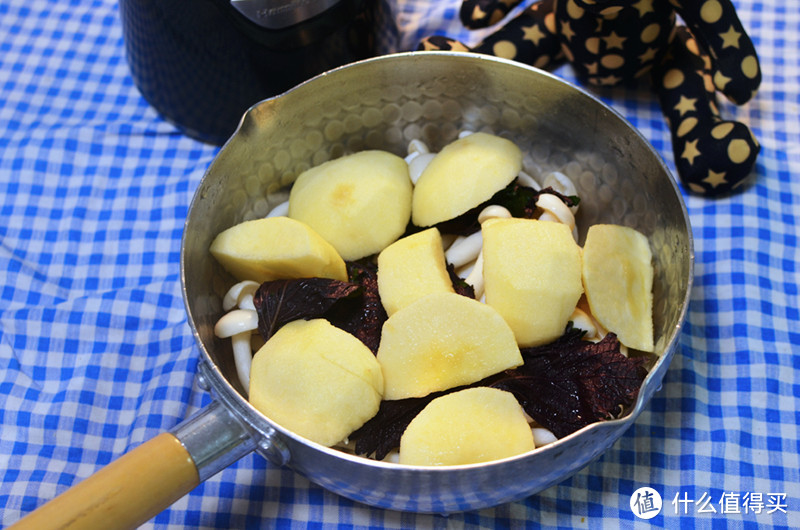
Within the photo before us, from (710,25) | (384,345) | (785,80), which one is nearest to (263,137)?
(384,345)

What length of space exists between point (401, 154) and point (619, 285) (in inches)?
10.5

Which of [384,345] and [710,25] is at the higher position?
[710,25]

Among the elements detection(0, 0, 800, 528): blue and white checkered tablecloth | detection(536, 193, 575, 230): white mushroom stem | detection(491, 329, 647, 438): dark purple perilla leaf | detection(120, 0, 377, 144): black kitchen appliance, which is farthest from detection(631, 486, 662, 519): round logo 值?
detection(120, 0, 377, 144): black kitchen appliance

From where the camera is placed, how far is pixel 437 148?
0.72 metres

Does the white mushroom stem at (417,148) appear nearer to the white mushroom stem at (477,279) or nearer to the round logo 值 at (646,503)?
the white mushroom stem at (477,279)

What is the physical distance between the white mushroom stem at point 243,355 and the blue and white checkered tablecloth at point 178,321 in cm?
8

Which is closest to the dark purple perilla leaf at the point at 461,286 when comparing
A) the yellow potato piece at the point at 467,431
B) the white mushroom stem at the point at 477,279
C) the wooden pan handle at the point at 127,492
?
the white mushroom stem at the point at 477,279

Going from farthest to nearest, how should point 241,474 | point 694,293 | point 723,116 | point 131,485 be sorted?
point 723,116, point 694,293, point 241,474, point 131,485

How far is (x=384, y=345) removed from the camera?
0.51 metres

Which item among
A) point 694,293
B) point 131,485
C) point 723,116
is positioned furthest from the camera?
point 723,116

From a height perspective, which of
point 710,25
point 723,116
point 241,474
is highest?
point 710,25

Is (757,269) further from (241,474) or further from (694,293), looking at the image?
(241,474)

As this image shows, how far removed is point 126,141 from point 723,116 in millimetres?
660

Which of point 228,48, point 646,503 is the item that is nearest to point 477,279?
point 646,503
